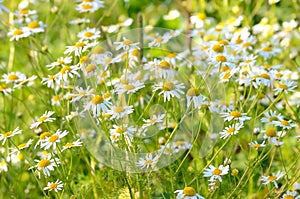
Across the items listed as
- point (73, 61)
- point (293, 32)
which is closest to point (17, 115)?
point (73, 61)

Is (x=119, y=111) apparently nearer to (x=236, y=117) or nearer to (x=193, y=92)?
(x=193, y=92)

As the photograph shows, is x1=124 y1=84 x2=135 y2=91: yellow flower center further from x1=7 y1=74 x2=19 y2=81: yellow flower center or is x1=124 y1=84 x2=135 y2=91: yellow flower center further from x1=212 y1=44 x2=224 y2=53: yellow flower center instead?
x1=7 y1=74 x2=19 y2=81: yellow flower center

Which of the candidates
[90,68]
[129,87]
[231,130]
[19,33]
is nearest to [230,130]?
[231,130]

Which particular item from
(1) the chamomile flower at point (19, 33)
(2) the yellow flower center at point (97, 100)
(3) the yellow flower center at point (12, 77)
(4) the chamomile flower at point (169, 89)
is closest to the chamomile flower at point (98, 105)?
(2) the yellow flower center at point (97, 100)

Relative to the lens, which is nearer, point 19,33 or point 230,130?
point 230,130

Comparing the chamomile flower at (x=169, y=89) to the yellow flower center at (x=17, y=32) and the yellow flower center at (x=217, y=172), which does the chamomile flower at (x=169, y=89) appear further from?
the yellow flower center at (x=17, y=32)

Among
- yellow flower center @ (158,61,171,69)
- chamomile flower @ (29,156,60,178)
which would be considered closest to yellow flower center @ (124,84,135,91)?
yellow flower center @ (158,61,171,69)

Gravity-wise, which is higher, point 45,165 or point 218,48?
point 218,48
